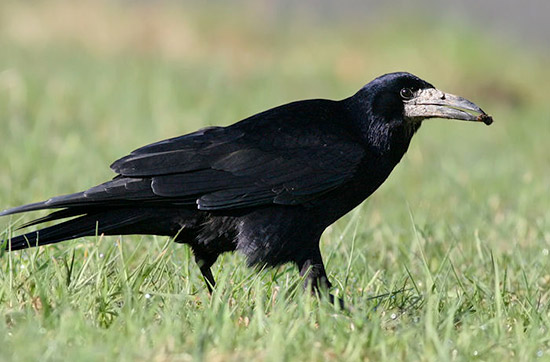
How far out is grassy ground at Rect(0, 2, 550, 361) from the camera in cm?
328

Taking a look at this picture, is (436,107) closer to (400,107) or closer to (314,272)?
(400,107)

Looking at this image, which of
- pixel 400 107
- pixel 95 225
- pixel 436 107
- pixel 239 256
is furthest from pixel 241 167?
pixel 436 107

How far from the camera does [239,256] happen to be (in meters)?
4.35

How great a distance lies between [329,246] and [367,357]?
1.88m

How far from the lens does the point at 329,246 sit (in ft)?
16.6

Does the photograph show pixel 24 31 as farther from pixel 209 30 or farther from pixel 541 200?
pixel 541 200

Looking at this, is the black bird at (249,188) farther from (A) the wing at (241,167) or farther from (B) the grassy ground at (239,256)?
(B) the grassy ground at (239,256)

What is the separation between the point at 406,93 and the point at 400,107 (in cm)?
9

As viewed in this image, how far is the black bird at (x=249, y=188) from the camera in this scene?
164 inches

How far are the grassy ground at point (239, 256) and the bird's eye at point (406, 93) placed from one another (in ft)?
1.97

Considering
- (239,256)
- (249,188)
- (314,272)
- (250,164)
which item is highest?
(250,164)

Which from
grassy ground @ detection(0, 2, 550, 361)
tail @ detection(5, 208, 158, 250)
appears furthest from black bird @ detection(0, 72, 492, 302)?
grassy ground @ detection(0, 2, 550, 361)

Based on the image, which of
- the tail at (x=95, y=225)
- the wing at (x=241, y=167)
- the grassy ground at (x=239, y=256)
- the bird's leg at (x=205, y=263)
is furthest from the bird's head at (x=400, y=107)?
the tail at (x=95, y=225)

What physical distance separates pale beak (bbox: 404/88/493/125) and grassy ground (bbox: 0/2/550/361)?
52 centimetres
